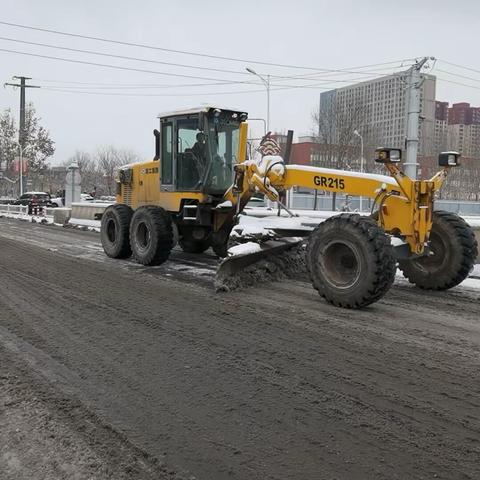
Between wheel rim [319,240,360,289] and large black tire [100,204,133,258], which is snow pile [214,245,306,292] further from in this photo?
large black tire [100,204,133,258]

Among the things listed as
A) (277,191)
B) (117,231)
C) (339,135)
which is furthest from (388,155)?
(339,135)

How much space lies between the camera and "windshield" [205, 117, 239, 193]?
10.7m

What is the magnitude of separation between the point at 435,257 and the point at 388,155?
6.47 ft

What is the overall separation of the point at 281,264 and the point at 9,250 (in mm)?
7516

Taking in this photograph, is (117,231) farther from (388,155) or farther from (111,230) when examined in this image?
(388,155)

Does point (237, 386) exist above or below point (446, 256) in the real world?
below

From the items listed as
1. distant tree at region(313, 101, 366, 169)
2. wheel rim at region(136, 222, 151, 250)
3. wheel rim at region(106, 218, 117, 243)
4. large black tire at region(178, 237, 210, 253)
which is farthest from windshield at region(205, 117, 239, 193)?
distant tree at region(313, 101, 366, 169)

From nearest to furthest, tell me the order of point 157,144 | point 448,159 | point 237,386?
point 237,386
point 448,159
point 157,144

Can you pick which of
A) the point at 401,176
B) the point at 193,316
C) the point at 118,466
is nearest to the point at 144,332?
the point at 193,316

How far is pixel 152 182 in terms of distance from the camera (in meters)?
12.0

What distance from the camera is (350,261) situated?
24.8ft

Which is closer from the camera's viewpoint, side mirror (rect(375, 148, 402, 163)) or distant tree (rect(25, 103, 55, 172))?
side mirror (rect(375, 148, 402, 163))

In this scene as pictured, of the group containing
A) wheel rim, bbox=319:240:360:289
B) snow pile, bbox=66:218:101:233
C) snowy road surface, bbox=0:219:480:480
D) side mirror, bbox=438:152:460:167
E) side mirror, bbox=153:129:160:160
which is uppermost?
side mirror, bbox=153:129:160:160

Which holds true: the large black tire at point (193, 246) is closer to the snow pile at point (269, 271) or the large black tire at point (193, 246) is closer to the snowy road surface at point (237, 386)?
the snow pile at point (269, 271)
